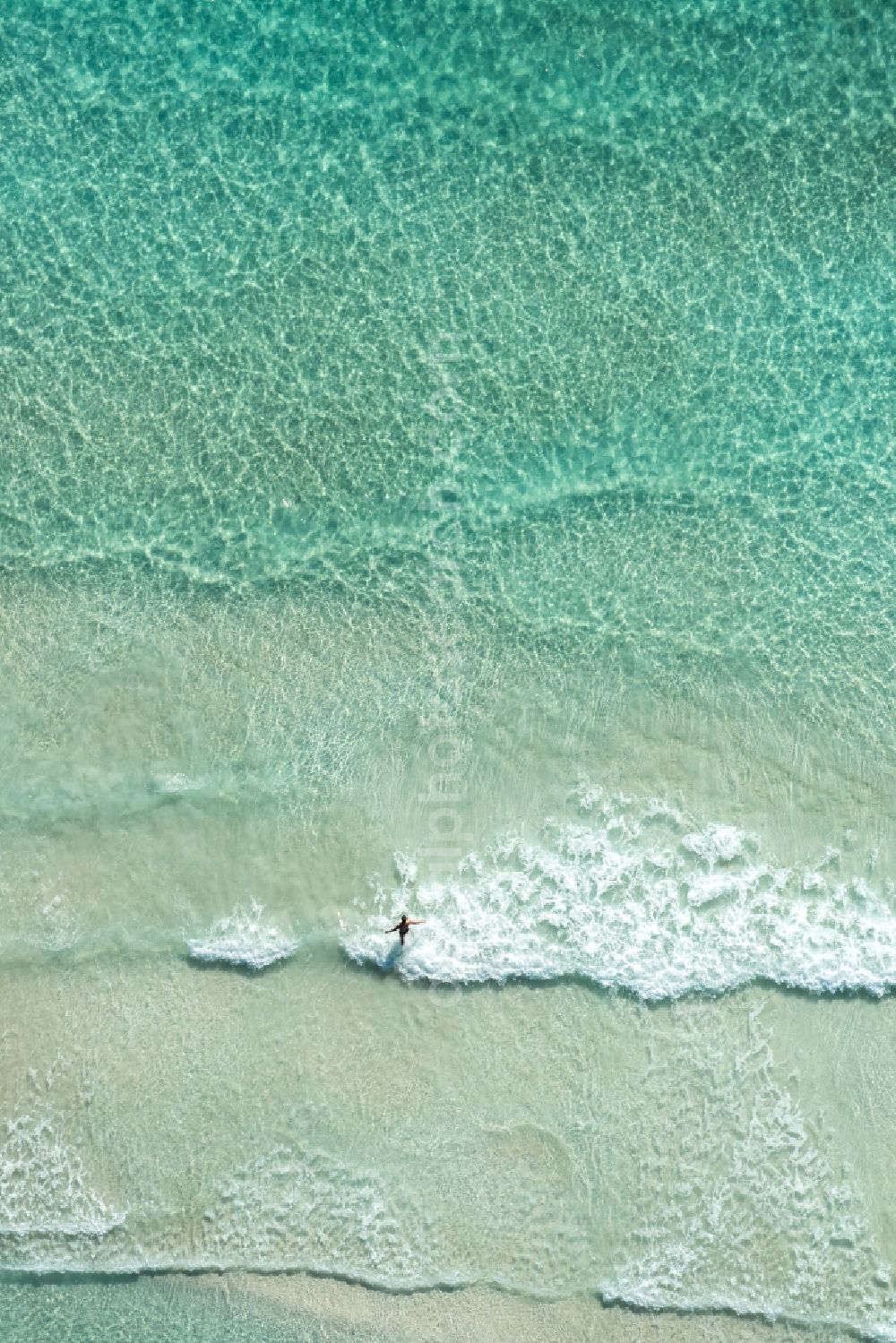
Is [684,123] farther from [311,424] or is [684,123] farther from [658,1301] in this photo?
[658,1301]

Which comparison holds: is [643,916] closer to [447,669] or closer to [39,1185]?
[447,669]

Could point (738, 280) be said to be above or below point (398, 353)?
above

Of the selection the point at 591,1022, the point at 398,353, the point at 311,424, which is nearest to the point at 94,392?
the point at 311,424

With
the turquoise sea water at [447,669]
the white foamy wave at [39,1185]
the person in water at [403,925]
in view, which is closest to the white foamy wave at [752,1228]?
the turquoise sea water at [447,669]

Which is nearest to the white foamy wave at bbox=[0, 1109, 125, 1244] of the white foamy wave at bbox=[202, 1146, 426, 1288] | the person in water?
the white foamy wave at bbox=[202, 1146, 426, 1288]

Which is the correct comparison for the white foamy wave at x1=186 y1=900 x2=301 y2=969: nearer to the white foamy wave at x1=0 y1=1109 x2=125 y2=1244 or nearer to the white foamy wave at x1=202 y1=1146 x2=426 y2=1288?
the white foamy wave at x1=202 y1=1146 x2=426 y2=1288

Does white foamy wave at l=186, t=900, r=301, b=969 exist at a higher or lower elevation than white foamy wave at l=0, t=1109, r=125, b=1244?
higher

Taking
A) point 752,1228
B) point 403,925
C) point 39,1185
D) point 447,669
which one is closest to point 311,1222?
point 39,1185
